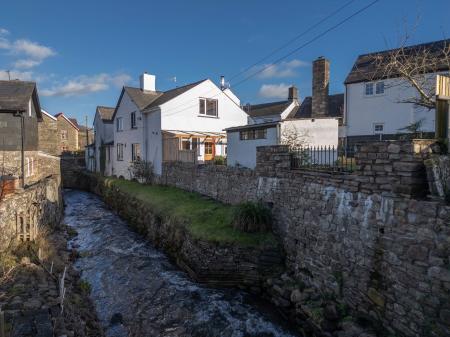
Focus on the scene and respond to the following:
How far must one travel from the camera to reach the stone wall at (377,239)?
5930 millimetres

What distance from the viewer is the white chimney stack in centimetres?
3150

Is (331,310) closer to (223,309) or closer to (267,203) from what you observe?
(223,309)

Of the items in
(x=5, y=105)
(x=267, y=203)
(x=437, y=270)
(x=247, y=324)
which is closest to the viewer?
(x=437, y=270)

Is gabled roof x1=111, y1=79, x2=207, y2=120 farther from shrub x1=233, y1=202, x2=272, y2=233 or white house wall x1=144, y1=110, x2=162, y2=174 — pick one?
shrub x1=233, y1=202, x2=272, y2=233

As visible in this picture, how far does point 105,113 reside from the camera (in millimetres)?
42469

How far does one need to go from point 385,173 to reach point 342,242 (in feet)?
7.53

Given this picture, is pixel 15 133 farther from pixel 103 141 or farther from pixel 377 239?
pixel 377 239

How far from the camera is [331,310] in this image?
784 cm

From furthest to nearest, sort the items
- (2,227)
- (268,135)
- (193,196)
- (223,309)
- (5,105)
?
(5,105) → (193,196) → (268,135) → (2,227) → (223,309)

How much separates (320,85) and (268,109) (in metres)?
16.3

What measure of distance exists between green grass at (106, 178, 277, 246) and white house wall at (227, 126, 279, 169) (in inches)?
117

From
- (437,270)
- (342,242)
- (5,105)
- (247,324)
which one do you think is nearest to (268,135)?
(342,242)

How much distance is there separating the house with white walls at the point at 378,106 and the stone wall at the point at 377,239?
13.3 m

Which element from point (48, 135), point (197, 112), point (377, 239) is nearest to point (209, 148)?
point (197, 112)
